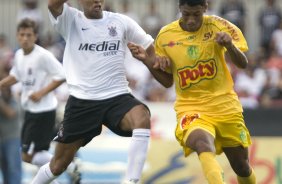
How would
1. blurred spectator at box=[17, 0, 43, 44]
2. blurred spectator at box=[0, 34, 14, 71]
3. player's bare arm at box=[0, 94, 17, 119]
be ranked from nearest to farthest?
player's bare arm at box=[0, 94, 17, 119] < blurred spectator at box=[0, 34, 14, 71] < blurred spectator at box=[17, 0, 43, 44]

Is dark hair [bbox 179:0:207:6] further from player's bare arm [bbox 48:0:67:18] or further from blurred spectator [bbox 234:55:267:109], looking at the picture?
blurred spectator [bbox 234:55:267:109]

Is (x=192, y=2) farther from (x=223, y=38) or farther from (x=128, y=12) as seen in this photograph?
(x=128, y=12)

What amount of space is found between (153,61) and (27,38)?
12.0ft

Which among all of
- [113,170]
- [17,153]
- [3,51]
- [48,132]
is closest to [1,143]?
[17,153]

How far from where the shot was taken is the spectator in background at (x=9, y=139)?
14250 millimetres

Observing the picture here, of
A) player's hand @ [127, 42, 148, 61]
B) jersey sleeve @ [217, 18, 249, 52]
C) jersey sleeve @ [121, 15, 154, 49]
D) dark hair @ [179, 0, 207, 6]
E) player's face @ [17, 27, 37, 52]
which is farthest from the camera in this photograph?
player's face @ [17, 27, 37, 52]

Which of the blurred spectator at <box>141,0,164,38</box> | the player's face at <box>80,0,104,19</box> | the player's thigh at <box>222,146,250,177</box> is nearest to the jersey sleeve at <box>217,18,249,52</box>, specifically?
the player's thigh at <box>222,146,250,177</box>

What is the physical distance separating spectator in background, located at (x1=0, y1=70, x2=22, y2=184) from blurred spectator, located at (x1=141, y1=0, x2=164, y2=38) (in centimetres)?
726

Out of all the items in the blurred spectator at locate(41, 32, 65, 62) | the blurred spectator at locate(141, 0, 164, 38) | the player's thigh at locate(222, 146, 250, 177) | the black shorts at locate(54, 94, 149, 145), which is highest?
the black shorts at locate(54, 94, 149, 145)

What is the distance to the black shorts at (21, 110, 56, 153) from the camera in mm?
13398

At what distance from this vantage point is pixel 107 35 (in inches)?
409

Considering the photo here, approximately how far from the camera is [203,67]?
10180mm

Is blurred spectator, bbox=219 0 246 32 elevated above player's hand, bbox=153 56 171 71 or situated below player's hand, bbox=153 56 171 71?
below

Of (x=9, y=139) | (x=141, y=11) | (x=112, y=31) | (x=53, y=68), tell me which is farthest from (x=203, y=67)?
(x=141, y=11)
